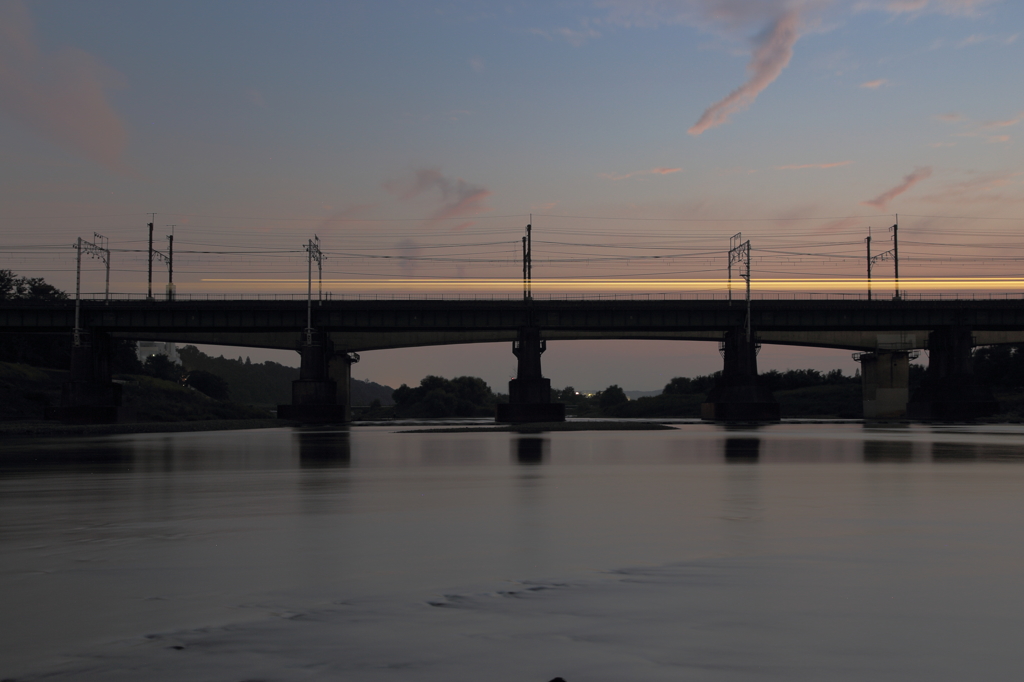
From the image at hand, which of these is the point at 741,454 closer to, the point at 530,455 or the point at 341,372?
the point at 530,455

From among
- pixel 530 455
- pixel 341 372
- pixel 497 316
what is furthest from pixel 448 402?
pixel 530 455

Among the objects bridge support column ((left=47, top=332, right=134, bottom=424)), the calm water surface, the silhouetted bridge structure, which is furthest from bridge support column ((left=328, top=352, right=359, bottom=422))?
the calm water surface

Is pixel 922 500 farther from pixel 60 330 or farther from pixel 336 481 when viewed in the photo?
pixel 60 330

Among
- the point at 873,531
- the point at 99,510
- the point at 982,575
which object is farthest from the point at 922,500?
the point at 99,510

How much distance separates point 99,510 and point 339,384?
98006 mm

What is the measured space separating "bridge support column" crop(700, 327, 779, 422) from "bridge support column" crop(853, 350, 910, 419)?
3153cm

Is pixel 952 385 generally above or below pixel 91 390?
above

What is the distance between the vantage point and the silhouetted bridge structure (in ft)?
315

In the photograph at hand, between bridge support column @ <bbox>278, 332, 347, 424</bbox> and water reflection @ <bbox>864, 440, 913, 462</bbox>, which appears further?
Result: bridge support column @ <bbox>278, 332, 347, 424</bbox>

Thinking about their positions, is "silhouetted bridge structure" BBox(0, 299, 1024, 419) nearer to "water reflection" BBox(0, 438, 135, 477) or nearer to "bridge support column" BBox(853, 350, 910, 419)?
"bridge support column" BBox(853, 350, 910, 419)

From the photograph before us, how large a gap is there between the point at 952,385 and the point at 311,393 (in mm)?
77767

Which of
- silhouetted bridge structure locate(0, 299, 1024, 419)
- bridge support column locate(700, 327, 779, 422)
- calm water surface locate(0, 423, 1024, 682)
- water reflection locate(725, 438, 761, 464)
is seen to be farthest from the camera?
bridge support column locate(700, 327, 779, 422)

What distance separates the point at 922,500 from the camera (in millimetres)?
18141

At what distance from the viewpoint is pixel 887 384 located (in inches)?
4847
